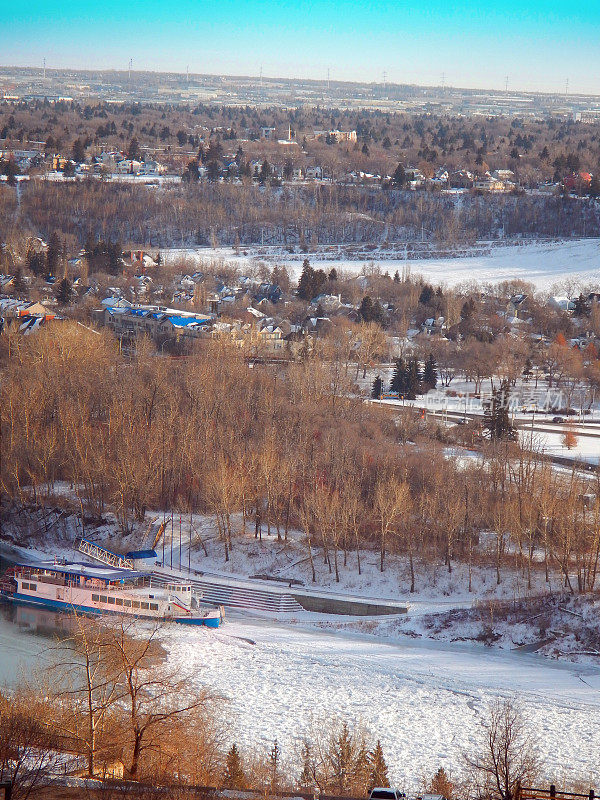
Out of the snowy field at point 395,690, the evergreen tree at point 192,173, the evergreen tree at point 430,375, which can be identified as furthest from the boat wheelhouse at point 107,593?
the evergreen tree at point 192,173

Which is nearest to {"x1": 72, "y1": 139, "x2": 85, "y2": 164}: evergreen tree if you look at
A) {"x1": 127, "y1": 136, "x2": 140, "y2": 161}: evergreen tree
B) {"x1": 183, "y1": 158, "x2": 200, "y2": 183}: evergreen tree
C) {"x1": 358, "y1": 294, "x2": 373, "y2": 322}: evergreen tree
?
{"x1": 127, "y1": 136, "x2": 140, "y2": 161}: evergreen tree

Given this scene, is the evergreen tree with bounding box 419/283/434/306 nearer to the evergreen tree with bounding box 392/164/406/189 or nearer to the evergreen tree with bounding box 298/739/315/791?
the evergreen tree with bounding box 392/164/406/189

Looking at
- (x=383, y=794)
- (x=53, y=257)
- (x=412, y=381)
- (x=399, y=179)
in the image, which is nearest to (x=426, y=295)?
(x=412, y=381)

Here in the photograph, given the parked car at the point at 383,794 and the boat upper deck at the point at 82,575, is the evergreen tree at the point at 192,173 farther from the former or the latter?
the parked car at the point at 383,794

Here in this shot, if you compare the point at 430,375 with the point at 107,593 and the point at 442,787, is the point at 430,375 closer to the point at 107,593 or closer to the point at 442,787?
the point at 107,593

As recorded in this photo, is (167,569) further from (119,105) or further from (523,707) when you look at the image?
(119,105)
